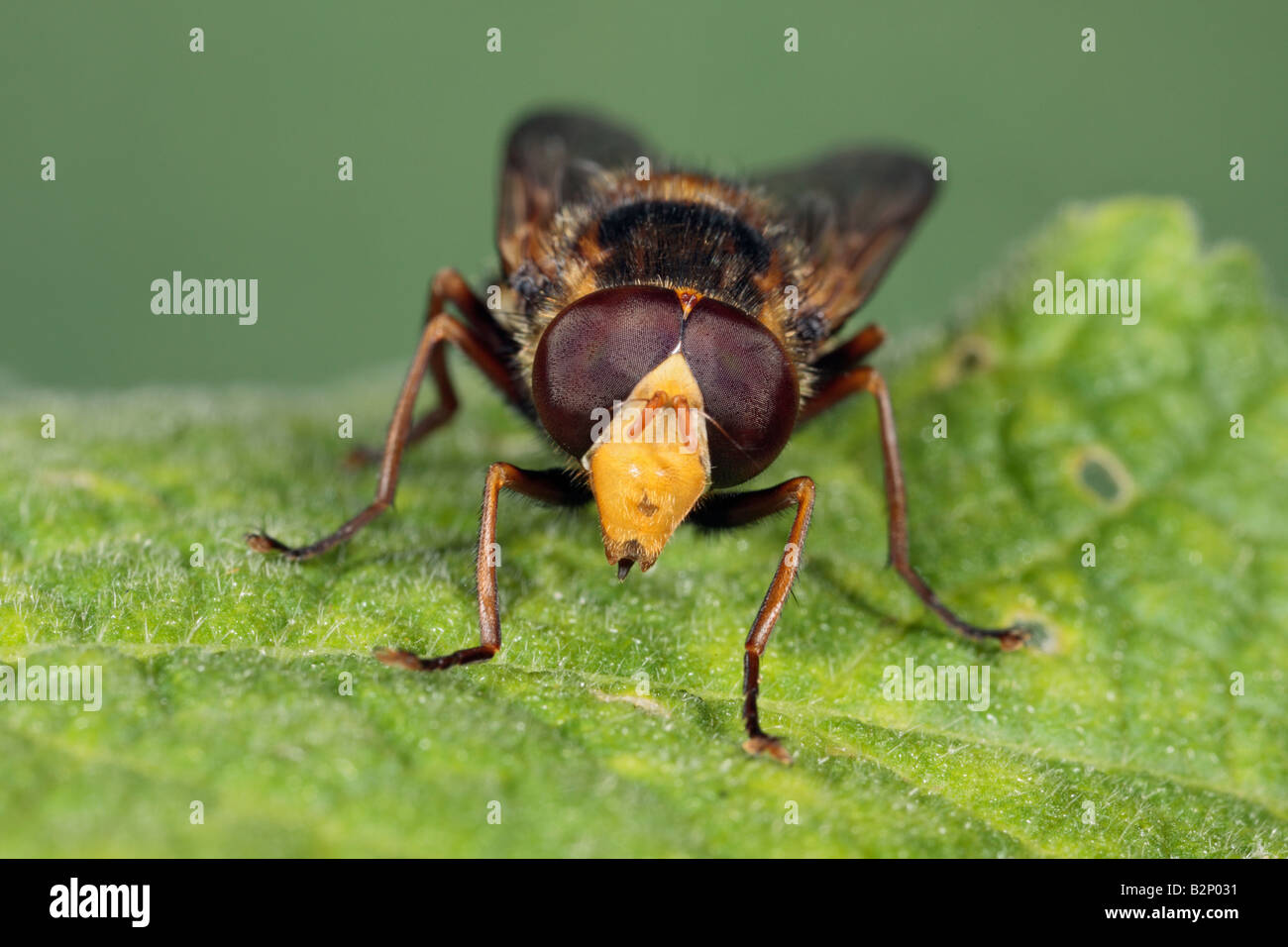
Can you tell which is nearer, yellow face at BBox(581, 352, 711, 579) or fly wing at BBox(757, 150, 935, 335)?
yellow face at BBox(581, 352, 711, 579)

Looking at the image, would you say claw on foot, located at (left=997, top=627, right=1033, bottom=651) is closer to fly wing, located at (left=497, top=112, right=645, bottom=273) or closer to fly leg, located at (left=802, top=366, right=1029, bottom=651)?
fly leg, located at (left=802, top=366, right=1029, bottom=651)

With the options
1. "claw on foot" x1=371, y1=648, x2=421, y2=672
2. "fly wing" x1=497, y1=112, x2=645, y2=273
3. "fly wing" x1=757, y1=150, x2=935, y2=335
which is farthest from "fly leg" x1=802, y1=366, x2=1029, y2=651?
"claw on foot" x1=371, y1=648, x2=421, y2=672

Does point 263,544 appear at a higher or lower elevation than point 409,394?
lower

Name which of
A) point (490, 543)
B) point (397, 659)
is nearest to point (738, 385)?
point (490, 543)

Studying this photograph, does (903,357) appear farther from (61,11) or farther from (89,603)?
(61,11)

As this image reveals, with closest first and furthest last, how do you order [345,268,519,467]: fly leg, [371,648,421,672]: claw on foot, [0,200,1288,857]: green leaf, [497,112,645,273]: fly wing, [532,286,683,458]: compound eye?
[0,200,1288,857]: green leaf, [371,648,421,672]: claw on foot, [532,286,683,458]: compound eye, [345,268,519,467]: fly leg, [497,112,645,273]: fly wing

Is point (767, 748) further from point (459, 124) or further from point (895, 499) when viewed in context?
point (459, 124)

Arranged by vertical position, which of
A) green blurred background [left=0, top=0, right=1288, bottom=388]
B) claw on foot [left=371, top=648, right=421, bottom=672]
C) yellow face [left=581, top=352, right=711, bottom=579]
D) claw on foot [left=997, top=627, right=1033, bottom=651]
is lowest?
Result: claw on foot [left=997, top=627, right=1033, bottom=651]
